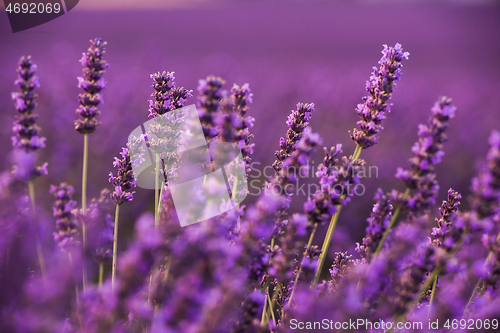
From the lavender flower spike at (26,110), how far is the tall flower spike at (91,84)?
14 centimetres

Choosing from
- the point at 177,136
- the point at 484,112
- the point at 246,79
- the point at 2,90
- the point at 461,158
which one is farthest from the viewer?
the point at 246,79

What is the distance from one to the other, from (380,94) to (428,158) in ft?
1.33

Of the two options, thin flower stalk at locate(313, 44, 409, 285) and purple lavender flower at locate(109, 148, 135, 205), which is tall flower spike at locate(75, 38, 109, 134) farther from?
thin flower stalk at locate(313, 44, 409, 285)

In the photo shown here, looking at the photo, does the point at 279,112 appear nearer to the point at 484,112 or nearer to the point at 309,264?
the point at 484,112

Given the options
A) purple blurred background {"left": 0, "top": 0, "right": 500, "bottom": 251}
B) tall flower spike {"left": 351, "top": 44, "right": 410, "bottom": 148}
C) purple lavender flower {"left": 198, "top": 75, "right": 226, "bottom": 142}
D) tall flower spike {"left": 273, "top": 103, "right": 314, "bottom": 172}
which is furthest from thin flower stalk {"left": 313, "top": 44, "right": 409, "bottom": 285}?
purple blurred background {"left": 0, "top": 0, "right": 500, "bottom": 251}

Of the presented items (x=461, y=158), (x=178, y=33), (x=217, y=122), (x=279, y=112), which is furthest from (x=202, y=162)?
(x=178, y=33)

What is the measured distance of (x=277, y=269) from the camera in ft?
3.64

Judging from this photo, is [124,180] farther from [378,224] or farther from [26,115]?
[378,224]

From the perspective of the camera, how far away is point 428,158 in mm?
1146

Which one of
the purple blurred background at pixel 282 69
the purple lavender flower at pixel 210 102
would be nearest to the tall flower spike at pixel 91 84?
Result: the purple lavender flower at pixel 210 102

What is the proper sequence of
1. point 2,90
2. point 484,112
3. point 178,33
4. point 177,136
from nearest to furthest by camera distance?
1. point 177,136
2. point 2,90
3. point 484,112
4. point 178,33

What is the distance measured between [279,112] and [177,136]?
4.77 meters

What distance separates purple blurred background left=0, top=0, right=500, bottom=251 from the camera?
426 centimetres

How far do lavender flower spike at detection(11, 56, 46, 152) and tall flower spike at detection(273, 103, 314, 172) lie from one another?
84 centimetres
